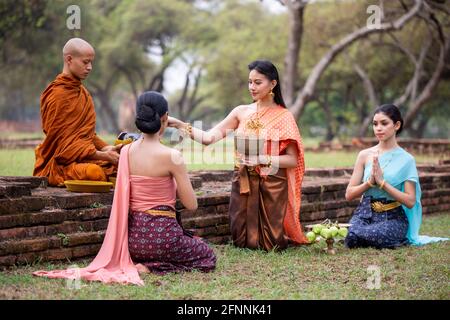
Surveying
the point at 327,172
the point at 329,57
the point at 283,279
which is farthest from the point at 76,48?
the point at 329,57

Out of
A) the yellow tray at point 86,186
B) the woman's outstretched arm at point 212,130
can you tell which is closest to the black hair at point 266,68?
the woman's outstretched arm at point 212,130

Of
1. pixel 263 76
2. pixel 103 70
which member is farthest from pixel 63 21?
pixel 263 76

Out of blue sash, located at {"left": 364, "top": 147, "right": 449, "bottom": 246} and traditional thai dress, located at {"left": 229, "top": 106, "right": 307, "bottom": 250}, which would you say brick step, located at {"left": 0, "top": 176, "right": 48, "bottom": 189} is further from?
blue sash, located at {"left": 364, "top": 147, "right": 449, "bottom": 246}

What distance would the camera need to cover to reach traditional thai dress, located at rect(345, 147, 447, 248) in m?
6.45

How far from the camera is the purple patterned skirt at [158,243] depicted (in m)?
5.02

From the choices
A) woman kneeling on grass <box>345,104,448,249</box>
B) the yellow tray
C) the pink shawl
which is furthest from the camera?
woman kneeling on grass <box>345,104,448,249</box>

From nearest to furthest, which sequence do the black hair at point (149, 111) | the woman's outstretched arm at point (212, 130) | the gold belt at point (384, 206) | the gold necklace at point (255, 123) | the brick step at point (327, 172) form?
the black hair at point (149, 111), the woman's outstretched arm at point (212, 130), the gold necklace at point (255, 123), the gold belt at point (384, 206), the brick step at point (327, 172)

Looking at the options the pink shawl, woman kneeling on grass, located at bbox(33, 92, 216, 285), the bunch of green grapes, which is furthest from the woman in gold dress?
the pink shawl

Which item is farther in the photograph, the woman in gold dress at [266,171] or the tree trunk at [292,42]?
the tree trunk at [292,42]

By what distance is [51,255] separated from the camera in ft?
17.2

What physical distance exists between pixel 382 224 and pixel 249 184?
1.35 metres

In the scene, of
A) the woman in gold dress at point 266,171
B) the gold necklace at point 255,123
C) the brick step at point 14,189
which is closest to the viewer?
the brick step at point 14,189

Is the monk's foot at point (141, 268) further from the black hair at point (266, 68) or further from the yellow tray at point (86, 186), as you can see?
the black hair at point (266, 68)

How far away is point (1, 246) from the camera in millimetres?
4926
